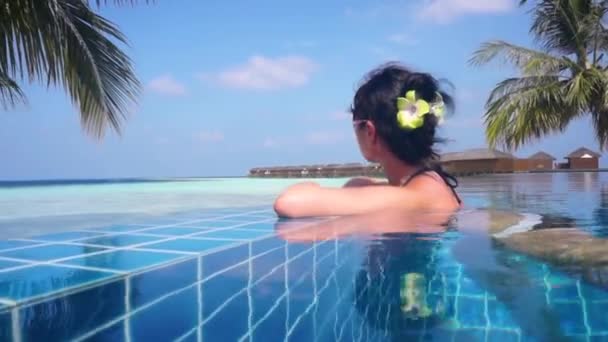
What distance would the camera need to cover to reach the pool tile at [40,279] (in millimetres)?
1425

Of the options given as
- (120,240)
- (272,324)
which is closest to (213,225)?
(120,240)

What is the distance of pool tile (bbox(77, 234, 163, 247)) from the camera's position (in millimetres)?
2439

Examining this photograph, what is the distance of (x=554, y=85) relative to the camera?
1063 centimetres

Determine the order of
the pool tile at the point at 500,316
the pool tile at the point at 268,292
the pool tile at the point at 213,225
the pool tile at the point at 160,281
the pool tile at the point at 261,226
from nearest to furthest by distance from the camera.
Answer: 1. the pool tile at the point at 500,316
2. the pool tile at the point at 268,292
3. the pool tile at the point at 160,281
4. the pool tile at the point at 261,226
5. the pool tile at the point at 213,225

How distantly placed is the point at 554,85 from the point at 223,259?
1091 centimetres

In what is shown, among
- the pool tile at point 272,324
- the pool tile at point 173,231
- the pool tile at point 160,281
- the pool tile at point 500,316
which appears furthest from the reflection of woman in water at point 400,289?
the pool tile at point 173,231

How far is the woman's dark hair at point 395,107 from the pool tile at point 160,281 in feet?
4.82

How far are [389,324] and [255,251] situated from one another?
3.51 ft

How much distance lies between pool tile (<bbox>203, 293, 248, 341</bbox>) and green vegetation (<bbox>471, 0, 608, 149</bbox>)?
34.2ft

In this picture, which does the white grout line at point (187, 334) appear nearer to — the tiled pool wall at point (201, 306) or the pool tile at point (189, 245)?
the tiled pool wall at point (201, 306)

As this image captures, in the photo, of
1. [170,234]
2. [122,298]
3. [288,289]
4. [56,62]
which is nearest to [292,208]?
[170,234]

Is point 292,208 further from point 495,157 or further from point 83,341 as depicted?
point 495,157

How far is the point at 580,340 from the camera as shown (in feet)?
3.68

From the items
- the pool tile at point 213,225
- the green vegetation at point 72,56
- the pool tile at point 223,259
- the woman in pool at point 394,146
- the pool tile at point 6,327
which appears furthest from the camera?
the green vegetation at point 72,56
